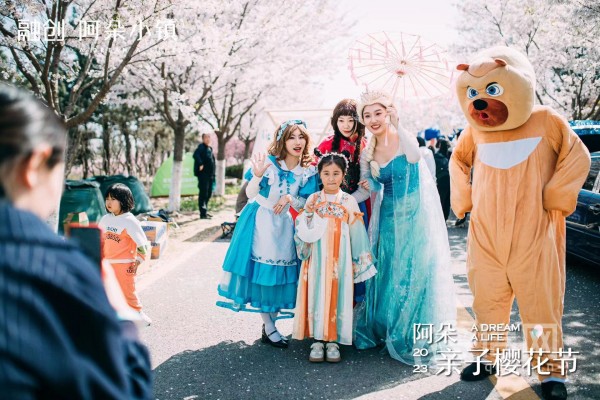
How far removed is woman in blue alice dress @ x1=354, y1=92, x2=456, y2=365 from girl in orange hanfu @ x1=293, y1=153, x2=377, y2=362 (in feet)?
0.73

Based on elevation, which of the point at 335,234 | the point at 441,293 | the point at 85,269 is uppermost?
the point at 85,269

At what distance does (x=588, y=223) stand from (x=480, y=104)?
283cm

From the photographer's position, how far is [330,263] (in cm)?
354

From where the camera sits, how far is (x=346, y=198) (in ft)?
11.9

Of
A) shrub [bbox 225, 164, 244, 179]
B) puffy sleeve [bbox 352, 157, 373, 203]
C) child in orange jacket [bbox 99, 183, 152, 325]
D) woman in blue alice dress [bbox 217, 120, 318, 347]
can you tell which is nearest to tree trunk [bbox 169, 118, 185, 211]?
child in orange jacket [bbox 99, 183, 152, 325]

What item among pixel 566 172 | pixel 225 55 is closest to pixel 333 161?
pixel 566 172

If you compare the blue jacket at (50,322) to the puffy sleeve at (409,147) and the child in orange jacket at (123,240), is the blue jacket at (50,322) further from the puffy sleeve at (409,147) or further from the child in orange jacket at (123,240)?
the child in orange jacket at (123,240)

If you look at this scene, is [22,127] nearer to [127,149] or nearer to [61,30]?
[61,30]

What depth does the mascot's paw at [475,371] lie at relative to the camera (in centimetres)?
320

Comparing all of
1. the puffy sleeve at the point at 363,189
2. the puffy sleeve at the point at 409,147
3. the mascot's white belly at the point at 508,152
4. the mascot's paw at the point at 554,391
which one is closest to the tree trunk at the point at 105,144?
the puffy sleeve at the point at 363,189

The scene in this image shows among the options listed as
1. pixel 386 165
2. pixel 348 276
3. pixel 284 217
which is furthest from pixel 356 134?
pixel 348 276

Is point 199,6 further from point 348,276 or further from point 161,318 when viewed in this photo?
point 348,276

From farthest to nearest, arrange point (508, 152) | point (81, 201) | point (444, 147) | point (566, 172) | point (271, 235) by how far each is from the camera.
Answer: point (444, 147) → point (81, 201) → point (271, 235) → point (508, 152) → point (566, 172)

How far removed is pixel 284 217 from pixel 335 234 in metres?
0.47
